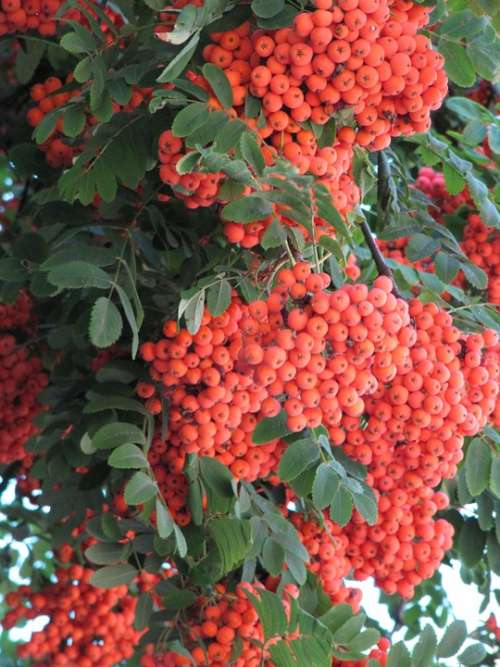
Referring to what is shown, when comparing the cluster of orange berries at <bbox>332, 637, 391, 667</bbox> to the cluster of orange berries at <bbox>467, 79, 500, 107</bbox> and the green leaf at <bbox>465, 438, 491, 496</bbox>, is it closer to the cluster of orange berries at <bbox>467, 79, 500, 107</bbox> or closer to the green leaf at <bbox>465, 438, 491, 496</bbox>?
the green leaf at <bbox>465, 438, 491, 496</bbox>

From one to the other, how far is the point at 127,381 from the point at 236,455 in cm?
35

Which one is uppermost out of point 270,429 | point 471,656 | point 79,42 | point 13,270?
point 79,42

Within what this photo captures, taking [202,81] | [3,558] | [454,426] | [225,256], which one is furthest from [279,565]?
[3,558]

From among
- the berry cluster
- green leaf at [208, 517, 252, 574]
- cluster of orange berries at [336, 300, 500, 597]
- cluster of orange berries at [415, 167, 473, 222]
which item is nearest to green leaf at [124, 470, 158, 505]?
green leaf at [208, 517, 252, 574]

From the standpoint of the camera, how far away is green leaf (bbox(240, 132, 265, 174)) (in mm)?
2141

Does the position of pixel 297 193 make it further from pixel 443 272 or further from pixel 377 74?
pixel 443 272

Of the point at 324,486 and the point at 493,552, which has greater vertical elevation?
the point at 324,486

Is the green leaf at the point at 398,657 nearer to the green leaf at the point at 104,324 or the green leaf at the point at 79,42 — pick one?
the green leaf at the point at 104,324

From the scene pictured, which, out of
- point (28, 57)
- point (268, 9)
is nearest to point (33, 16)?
point (28, 57)

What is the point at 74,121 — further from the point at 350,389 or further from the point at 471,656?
the point at 471,656

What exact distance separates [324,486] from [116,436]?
0.50 meters

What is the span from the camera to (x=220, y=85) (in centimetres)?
223

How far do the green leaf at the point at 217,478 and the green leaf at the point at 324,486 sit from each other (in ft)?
0.74

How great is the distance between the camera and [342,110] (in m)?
2.27
